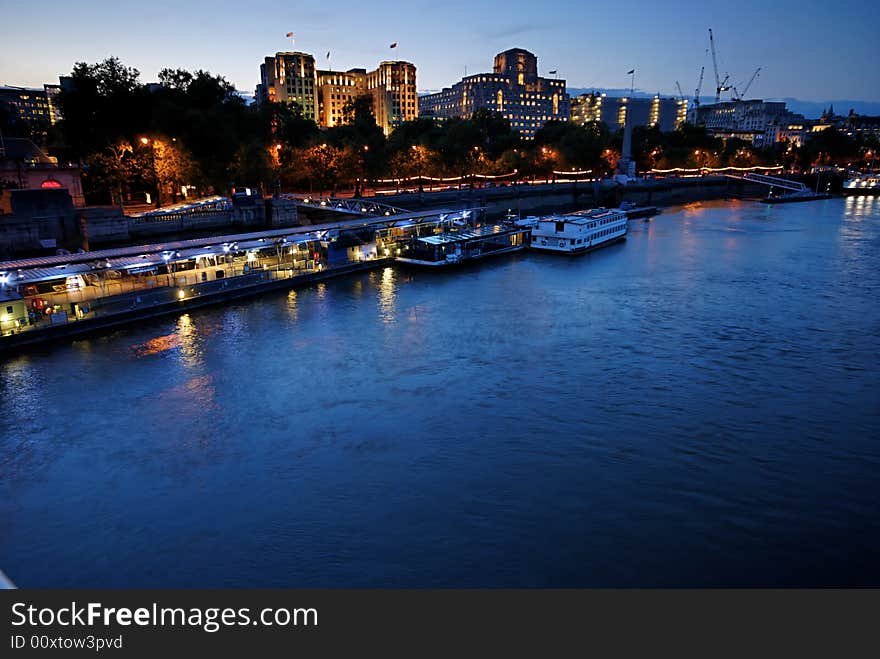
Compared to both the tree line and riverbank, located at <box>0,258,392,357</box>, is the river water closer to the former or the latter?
riverbank, located at <box>0,258,392,357</box>

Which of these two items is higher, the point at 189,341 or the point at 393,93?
the point at 393,93

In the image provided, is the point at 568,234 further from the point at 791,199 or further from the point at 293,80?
the point at 293,80

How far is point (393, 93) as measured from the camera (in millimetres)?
151250

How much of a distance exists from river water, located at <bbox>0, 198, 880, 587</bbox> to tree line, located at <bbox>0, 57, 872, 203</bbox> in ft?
75.3

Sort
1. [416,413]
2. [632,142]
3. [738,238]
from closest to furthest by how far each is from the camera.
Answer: [416,413], [738,238], [632,142]

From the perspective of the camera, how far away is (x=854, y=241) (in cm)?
4750

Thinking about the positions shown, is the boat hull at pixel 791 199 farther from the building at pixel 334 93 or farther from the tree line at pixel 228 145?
the building at pixel 334 93

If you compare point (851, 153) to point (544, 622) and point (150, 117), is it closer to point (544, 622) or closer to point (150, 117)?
point (150, 117)

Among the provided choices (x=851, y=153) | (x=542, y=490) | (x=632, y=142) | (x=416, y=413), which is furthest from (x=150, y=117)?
(x=851, y=153)

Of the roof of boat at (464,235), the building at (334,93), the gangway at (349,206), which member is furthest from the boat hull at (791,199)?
the building at (334,93)

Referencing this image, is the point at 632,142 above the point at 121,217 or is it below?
above

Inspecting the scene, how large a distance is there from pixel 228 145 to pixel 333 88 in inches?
4325

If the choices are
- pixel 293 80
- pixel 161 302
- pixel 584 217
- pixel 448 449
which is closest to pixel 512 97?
pixel 293 80

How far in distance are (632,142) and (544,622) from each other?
10553 centimetres
